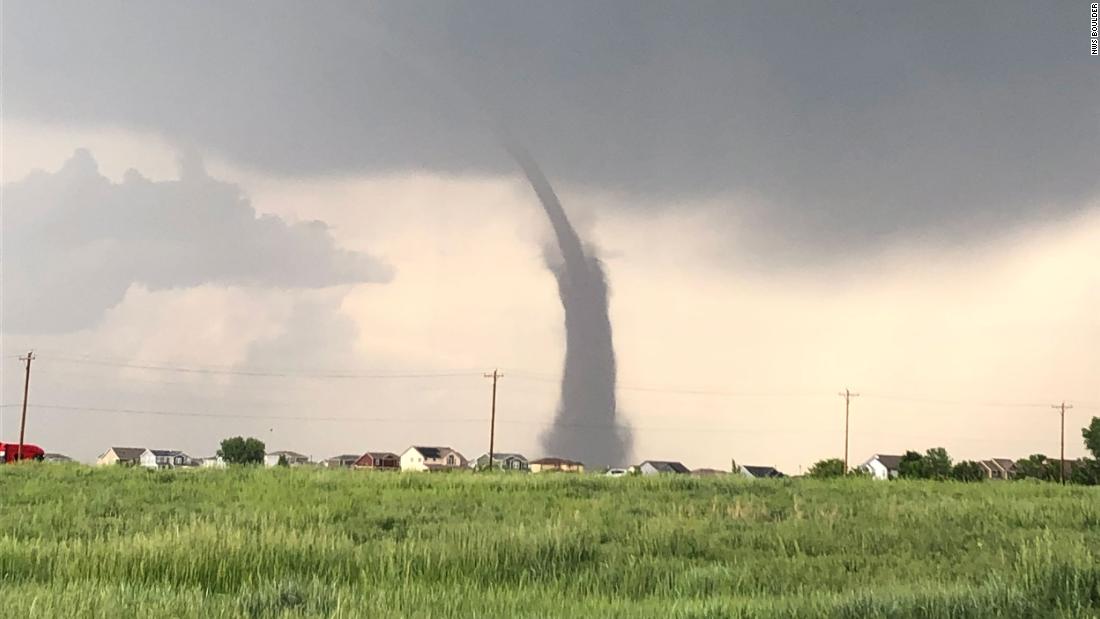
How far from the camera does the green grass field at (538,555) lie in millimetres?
9078

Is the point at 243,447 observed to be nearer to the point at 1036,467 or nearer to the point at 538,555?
the point at 1036,467

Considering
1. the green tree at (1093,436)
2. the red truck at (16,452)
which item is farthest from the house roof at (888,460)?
the red truck at (16,452)

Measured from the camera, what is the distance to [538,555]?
13.3m

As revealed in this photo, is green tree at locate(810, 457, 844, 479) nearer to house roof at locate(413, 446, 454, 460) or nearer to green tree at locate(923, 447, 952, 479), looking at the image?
green tree at locate(923, 447, 952, 479)

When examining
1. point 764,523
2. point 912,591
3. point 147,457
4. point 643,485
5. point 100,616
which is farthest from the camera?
point 147,457

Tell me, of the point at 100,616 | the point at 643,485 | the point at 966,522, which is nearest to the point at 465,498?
the point at 643,485

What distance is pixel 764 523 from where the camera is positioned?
17.5 m

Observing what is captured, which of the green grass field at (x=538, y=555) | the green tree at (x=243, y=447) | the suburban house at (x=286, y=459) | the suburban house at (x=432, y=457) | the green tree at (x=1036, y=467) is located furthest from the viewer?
the suburban house at (x=432, y=457)

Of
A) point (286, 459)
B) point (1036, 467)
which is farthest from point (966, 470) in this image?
point (286, 459)

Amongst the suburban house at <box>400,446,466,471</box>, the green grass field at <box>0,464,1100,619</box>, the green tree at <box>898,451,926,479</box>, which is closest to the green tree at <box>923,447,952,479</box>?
the green tree at <box>898,451,926,479</box>

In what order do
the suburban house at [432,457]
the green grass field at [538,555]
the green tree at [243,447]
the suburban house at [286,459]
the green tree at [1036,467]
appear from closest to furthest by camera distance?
the green grass field at [538,555]
the suburban house at [286,459]
the green tree at [1036,467]
the green tree at [243,447]
the suburban house at [432,457]

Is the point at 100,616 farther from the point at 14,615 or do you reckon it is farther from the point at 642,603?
the point at 642,603

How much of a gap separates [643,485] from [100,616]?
22173 mm

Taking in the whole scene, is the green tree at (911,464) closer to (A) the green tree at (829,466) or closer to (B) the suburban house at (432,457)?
(A) the green tree at (829,466)
